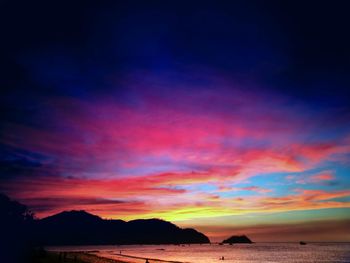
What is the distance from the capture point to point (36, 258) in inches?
2248

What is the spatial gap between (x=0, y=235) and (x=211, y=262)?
91478 millimetres

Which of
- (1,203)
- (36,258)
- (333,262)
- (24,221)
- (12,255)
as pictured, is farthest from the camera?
(333,262)

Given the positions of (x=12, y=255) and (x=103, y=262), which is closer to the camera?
(x=12, y=255)

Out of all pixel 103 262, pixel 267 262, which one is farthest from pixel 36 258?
pixel 267 262

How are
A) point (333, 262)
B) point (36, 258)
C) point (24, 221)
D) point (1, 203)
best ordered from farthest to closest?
point (333, 262)
point (24, 221)
point (1, 203)
point (36, 258)

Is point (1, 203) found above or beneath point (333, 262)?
above

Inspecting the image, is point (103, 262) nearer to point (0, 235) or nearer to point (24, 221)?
point (24, 221)

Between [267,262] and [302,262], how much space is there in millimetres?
11862

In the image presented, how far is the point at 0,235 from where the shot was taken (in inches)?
1998

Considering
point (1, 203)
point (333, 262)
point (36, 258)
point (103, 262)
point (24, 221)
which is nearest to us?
point (36, 258)

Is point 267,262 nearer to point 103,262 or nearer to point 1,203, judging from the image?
point 103,262

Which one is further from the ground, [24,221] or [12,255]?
[24,221]

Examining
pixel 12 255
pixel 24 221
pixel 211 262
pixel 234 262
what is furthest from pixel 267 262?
pixel 12 255

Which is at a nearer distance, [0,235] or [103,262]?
[0,235]
